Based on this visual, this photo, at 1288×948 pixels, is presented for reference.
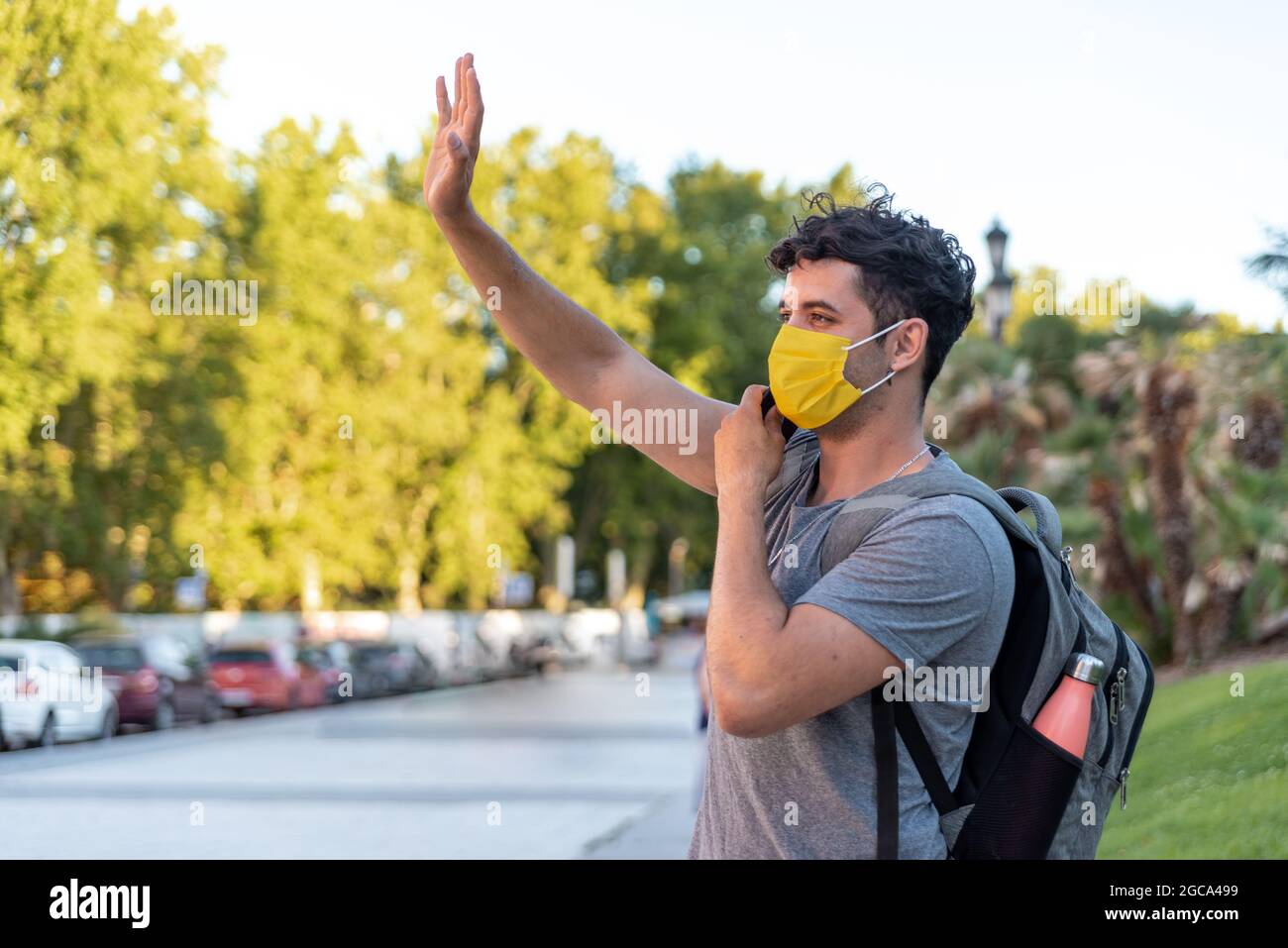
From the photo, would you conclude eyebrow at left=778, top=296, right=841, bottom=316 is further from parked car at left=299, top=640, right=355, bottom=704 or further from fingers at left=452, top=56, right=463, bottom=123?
parked car at left=299, top=640, right=355, bottom=704

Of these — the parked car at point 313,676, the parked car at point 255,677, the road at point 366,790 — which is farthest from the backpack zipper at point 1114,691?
the parked car at point 313,676

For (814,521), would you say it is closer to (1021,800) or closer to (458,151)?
(1021,800)

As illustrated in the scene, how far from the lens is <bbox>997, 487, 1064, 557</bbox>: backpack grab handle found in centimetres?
232

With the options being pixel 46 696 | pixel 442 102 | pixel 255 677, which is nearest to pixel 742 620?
pixel 442 102

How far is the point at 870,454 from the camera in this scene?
243cm

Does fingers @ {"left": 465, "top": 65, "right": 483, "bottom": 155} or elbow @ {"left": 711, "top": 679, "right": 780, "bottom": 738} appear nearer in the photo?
elbow @ {"left": 711, "top": 679, "right": 780, "bottom": 738}

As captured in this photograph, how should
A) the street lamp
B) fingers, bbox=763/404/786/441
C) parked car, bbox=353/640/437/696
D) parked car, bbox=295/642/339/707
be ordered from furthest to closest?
parked car, bbox=353/640/437/696, parked car, bbox=295/642/339/707, the street lamp, fingers, bbox=763/404/786/441

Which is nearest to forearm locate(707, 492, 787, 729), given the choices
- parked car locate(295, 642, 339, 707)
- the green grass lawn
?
the green grass lawn

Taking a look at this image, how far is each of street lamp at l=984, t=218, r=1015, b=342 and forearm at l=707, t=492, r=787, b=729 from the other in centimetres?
1622

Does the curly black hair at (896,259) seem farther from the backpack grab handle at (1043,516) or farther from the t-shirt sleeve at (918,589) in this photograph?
the t-shirt sleeve at (918,589)

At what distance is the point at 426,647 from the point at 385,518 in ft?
12.5

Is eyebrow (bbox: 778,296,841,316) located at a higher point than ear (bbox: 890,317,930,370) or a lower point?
higher

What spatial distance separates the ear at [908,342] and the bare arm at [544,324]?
348 mm

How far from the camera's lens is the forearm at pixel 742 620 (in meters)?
2.08
